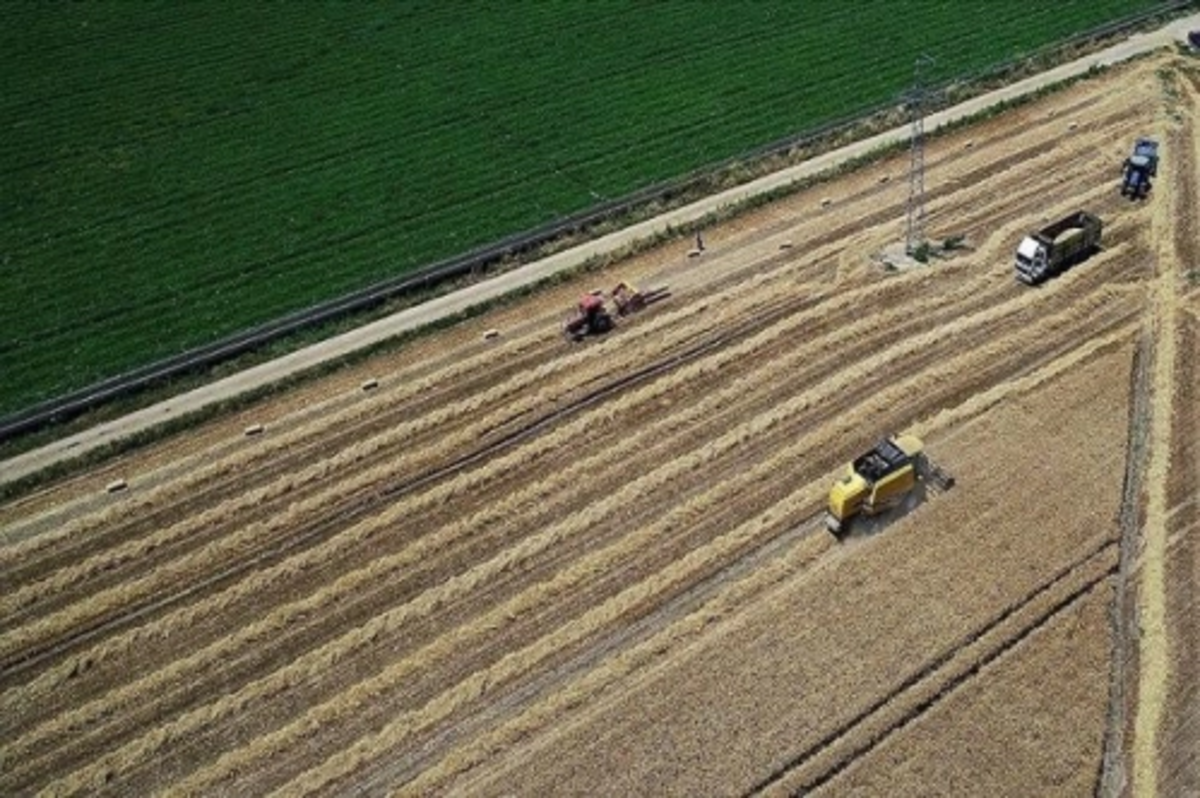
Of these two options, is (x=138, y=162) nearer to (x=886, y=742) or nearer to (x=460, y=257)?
(x=460, y=257)

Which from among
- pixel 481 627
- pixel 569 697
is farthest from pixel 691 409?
pixel 569 697

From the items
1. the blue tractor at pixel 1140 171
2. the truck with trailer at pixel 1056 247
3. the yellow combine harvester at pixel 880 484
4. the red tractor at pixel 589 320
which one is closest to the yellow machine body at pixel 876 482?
the yellow combine harvester at pixel 880 484

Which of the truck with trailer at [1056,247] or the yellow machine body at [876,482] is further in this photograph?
the truck with trailer at [1056,247]

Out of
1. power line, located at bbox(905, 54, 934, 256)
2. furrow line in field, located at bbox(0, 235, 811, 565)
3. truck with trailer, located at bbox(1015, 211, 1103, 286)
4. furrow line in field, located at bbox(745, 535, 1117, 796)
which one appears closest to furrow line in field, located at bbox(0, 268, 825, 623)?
furrow line in field, located at bbox(0, 235, 811, 565)

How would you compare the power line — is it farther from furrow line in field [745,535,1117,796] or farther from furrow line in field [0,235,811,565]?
furrow line in field [745,535,1117,796]

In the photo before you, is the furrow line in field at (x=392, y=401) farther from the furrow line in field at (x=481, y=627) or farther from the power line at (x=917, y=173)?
the furrow line in field at (x=481, y=627)

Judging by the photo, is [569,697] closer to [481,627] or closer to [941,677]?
[481,627]
